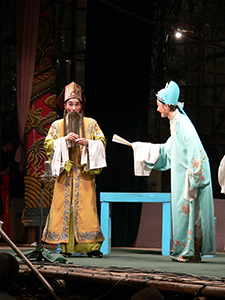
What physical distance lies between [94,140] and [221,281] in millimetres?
2244

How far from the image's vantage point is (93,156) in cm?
449

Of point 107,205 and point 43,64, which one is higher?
point 43,64

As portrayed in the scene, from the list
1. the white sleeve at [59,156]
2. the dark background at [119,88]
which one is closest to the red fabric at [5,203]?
the dark background at [119,88]

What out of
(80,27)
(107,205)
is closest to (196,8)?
(80,27)

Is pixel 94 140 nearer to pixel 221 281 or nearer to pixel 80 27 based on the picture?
pixel 221 281

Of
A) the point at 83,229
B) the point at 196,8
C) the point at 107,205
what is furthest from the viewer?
the point at 196,8

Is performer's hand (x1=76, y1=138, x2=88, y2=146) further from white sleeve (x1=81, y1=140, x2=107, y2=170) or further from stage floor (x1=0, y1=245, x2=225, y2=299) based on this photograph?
stage floor (x1=0, y1=245, x2=225, y2=299)

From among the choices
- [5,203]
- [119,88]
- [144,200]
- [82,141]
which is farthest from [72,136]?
[5,203]

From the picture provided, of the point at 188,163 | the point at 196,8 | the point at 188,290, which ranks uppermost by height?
the point at 196,8

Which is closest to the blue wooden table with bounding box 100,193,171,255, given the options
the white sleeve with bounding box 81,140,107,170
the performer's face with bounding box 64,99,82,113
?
the white sleeve with bounding box 81,140,107,170

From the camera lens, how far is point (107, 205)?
511cm

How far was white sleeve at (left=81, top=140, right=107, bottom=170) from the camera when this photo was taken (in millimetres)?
4492

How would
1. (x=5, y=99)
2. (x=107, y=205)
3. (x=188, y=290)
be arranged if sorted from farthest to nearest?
(x=5, y=99)
(x=107, y=205)
(x=188, y=290)

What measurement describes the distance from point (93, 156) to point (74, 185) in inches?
12.9
